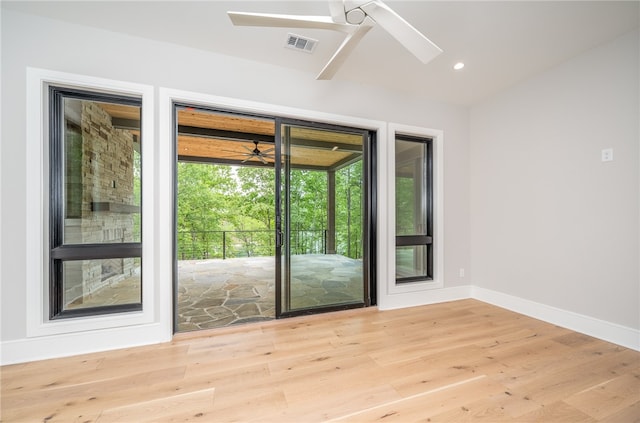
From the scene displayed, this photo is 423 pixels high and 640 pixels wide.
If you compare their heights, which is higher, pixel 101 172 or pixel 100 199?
pixel 101 172

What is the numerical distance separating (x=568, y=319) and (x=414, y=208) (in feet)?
6.42

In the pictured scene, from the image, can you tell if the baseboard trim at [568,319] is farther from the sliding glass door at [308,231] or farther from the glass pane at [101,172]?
the glass pane at [101,172]

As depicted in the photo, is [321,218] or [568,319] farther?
[321,218]

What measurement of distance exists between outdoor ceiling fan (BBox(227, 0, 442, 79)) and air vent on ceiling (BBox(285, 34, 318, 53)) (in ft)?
2.75

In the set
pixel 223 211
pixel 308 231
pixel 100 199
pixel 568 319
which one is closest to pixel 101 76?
pixel 100 199

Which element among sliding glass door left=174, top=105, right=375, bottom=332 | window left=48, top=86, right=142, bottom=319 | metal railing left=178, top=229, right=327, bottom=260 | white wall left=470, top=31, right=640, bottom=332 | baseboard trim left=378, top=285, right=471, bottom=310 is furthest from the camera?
Answer: metal railing left=178, top=229, right=327, bottom=260

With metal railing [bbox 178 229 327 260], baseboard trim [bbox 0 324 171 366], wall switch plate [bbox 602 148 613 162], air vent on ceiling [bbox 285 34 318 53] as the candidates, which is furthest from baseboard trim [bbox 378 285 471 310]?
metal railing [bbox 178 229 327 260]

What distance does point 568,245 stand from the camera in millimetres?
2754

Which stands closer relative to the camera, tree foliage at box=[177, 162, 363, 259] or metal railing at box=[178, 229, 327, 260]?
metal railing at box=[178, 229, 327, 260]

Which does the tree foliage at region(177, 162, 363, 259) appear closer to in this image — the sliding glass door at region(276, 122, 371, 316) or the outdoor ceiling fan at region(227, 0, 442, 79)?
the sliding glass door at region(276, 122, 371, 316)

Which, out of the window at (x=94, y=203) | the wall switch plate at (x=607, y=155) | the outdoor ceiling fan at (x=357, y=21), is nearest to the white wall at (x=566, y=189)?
the wall switch plate at (x=607, y=155)

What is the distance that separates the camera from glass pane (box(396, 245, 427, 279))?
3.50 metres

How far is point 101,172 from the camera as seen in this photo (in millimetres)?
2434

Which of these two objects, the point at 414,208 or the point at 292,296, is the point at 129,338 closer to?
the point at 292,296
